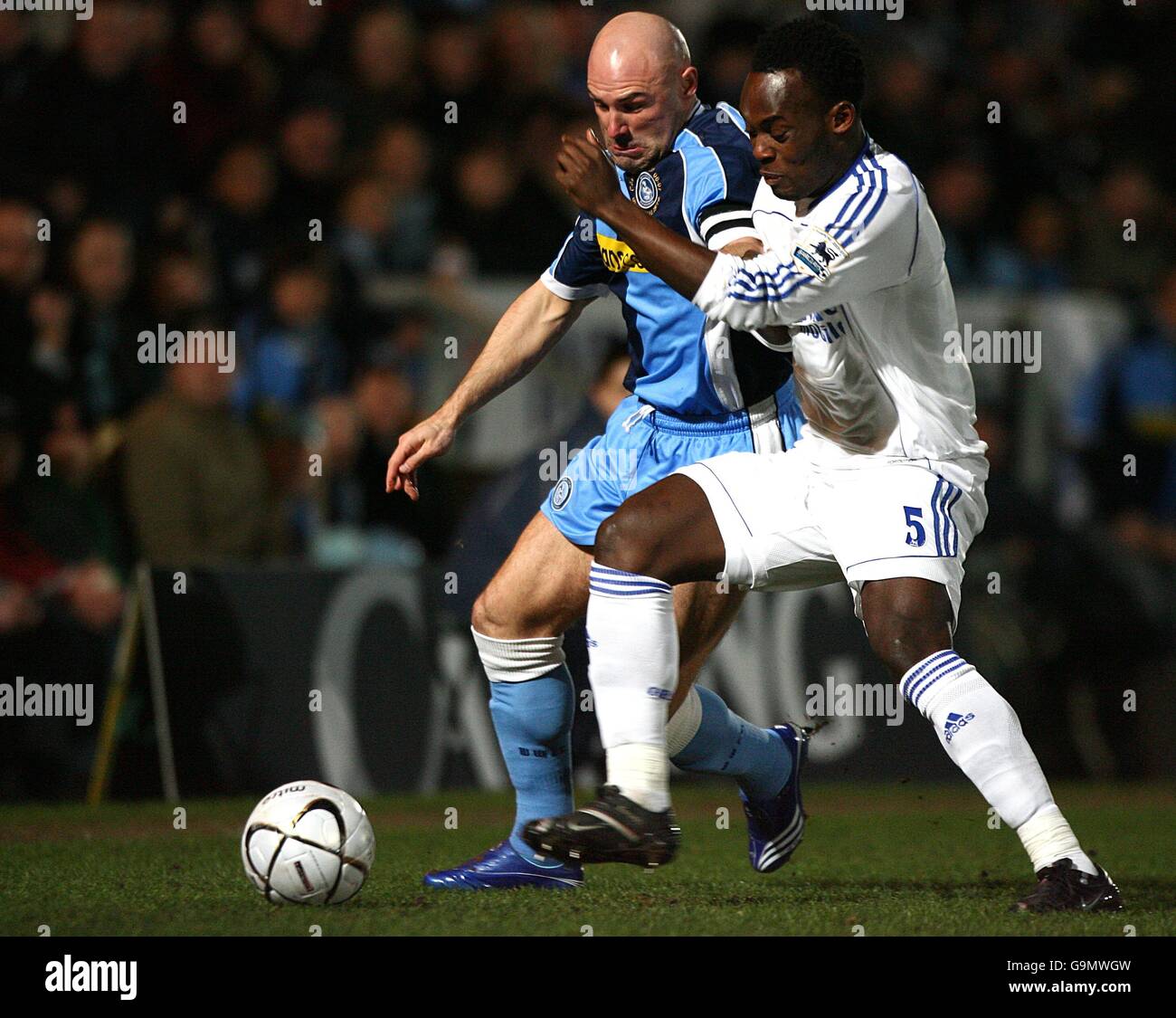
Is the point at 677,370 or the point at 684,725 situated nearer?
the point at 677,370

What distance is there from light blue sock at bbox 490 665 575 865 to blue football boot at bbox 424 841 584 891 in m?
0.07

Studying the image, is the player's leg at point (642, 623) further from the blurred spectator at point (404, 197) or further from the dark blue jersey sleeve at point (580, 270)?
the blurred spectator at point (404, 197)

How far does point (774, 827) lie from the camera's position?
5.73m

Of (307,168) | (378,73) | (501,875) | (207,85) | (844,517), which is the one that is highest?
(378,73)

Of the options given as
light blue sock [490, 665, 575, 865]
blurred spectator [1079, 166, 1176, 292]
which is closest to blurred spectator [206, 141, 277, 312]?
light blue sock [490, 665, 575, 865]

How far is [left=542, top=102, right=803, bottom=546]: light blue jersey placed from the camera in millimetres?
5191

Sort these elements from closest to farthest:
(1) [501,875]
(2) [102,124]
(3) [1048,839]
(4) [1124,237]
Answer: (3) [1048,839] → (1) [501,875] → (2) [102,124] → (4) [1124,237]

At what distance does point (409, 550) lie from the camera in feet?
31.8

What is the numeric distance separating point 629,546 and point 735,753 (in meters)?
1.11

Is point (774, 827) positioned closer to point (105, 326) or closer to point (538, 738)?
point (538, 738)

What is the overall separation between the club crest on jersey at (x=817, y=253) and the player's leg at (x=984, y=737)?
79cm

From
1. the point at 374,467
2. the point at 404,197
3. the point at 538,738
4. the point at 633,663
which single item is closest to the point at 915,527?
the point at 633,663

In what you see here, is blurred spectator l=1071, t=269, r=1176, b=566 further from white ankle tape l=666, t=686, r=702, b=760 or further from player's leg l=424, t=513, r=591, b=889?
player's leg l=424, t=513, r=591, b=889

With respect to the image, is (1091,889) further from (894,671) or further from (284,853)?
(284,853)
